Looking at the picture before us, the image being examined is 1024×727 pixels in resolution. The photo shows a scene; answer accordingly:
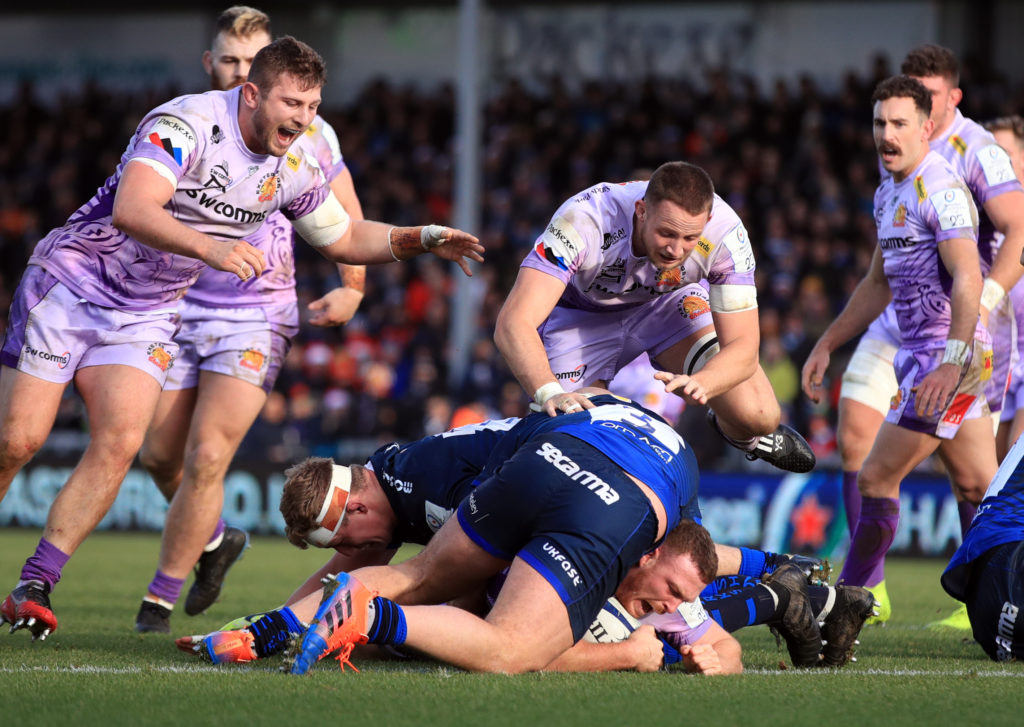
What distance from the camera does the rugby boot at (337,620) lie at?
4.12 meters

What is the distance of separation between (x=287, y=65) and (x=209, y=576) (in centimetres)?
288

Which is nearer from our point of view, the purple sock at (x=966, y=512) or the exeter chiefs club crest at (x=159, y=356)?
the exeter chiefs club crest at (x=159, y=356)

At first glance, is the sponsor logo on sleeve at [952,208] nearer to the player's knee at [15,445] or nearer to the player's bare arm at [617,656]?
the player's bare arm at [617,656]

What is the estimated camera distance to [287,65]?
17.6ft

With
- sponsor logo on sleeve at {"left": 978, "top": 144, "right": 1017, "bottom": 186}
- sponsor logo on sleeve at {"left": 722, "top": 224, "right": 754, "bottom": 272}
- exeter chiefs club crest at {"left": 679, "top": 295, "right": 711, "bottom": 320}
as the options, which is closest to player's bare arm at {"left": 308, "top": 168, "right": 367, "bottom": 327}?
exeter chiefs club crest at {"left": 679, "top": 295, "right": 711, "bottom": 320}

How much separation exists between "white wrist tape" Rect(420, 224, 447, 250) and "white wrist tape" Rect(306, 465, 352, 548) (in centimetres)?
131

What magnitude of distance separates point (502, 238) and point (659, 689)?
1525 cm

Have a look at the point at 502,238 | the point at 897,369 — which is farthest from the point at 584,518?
the point at 502,238

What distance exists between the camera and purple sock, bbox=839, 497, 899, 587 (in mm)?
6372

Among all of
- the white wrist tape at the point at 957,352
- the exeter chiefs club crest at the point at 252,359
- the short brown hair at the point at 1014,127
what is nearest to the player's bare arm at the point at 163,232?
the exeter chiefs club crest at the point at 252,359

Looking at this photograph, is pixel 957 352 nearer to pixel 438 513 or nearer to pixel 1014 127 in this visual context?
pixel 1014 127

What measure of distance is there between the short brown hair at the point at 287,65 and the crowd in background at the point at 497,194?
917 centimetres

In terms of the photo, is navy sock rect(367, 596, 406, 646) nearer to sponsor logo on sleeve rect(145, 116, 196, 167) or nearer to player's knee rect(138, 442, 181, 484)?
sponsor logo on sleeve rect(145, 116, 196, 167)

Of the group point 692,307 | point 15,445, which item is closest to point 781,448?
point 692,307
